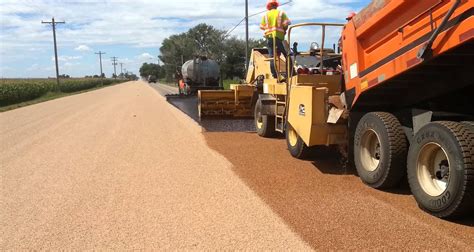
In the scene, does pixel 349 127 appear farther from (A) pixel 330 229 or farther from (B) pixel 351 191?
(A) pixel 330 229

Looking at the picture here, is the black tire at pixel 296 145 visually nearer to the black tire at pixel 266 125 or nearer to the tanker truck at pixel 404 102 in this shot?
the tanker truck at pixel 404 102

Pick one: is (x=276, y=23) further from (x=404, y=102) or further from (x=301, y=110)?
(x=404, y=102)

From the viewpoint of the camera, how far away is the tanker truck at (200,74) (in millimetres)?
25000

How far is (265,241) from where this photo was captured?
4172 millimetres

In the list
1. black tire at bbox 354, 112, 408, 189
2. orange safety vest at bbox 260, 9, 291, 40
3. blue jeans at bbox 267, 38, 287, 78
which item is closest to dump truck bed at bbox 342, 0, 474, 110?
black tire at bbox 354, 112, 408, 189

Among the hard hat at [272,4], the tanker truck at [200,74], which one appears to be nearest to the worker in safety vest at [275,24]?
the hard hat at [272,4]

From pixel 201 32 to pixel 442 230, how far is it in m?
83.1

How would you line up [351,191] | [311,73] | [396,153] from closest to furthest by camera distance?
[396,153] → [351,191] → [311,73]

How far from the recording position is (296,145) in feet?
25.2

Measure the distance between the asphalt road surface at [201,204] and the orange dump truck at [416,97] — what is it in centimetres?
36

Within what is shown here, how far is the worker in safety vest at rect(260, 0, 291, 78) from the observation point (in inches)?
359

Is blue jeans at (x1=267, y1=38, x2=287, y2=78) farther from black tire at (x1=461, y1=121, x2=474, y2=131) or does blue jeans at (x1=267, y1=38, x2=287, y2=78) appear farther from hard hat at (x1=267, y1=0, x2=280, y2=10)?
black tire at (x1=461, y1=121, x2=474, y2=131)

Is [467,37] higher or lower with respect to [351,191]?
higher

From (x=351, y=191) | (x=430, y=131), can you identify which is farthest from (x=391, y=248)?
(x=351, y=191)
